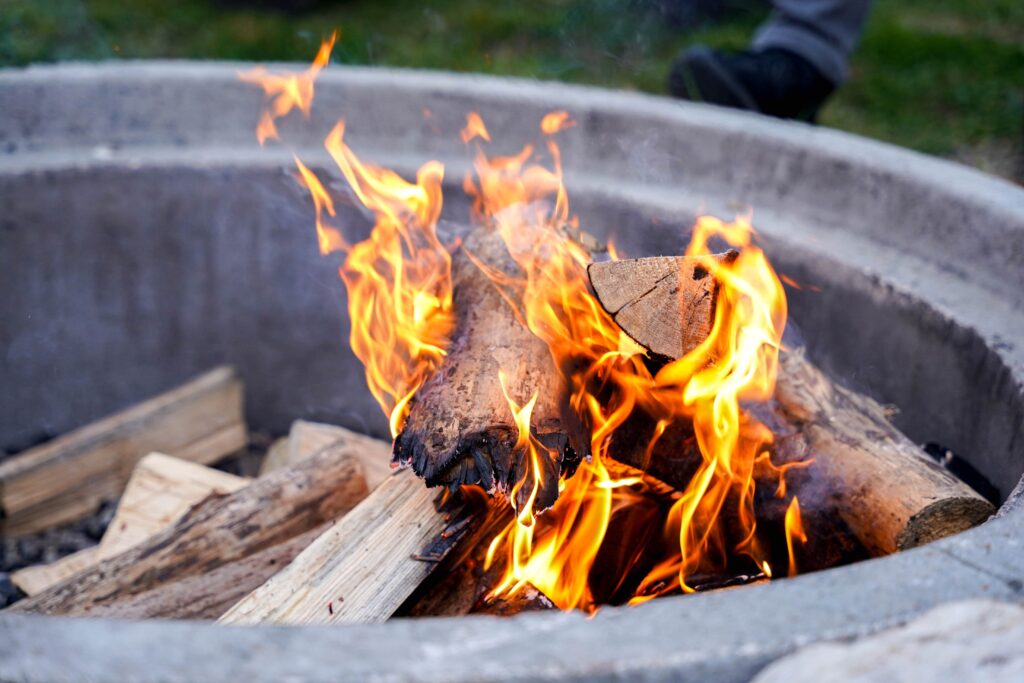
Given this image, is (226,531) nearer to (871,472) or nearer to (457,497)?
(457,497)

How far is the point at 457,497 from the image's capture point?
5.77 feet

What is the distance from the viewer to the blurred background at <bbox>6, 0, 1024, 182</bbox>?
4770 mm

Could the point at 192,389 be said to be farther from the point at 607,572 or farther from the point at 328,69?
the point at 607,572

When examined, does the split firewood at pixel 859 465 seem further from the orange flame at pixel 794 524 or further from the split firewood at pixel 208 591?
the split firewood at pixel 208 591

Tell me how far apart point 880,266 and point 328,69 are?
1.59 metres

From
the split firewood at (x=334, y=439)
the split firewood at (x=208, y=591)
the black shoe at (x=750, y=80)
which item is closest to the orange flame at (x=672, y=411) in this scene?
the split firewood at (x=208, y=591)

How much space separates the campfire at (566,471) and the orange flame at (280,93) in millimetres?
901

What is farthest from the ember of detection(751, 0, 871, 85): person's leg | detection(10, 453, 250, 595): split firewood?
detection(751, 0, 871, 85): person's leg

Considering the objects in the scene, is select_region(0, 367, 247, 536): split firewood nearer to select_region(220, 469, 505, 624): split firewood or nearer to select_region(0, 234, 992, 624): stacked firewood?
select_region(0, 234, 992, 624): stacked firewood

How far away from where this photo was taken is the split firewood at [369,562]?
1.58 meters

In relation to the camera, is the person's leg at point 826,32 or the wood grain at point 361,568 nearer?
the wood grain at point 361,568

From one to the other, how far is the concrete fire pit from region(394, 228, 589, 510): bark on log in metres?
0.87

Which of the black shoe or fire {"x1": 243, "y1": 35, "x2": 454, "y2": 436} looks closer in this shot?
fire {"x1": 243, "y1": 35, "x2": 454, "y2": 436}

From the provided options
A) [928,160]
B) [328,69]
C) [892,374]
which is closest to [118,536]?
[328,69]
